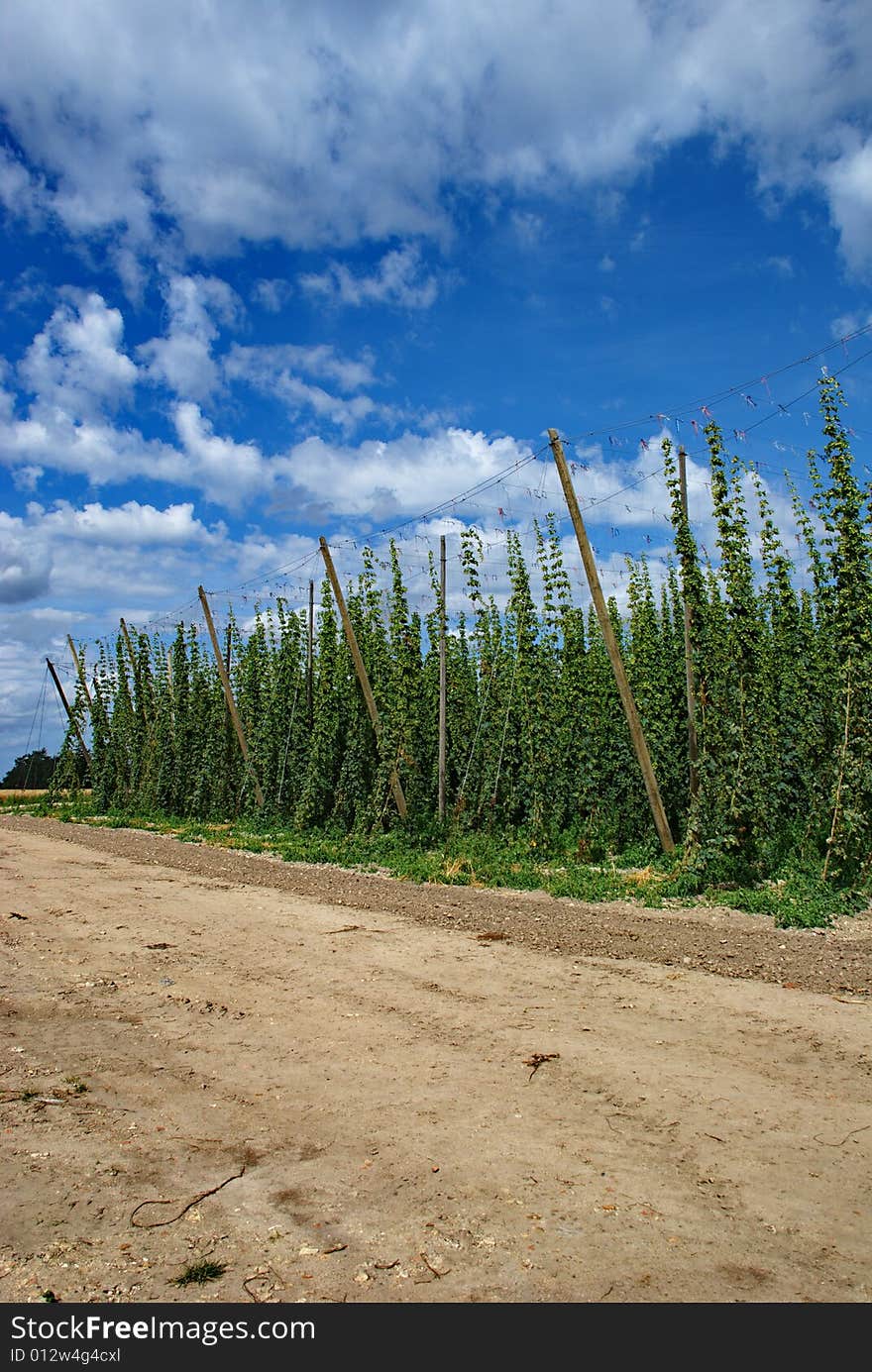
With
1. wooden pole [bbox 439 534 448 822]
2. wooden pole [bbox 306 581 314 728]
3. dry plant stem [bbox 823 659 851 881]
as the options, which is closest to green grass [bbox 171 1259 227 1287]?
dry plant stem [bbox 823 659 851 881]

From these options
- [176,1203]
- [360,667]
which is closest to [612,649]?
[360,667]

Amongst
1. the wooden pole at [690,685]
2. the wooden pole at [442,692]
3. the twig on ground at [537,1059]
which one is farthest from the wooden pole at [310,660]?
the twig on ground at [537,1059]

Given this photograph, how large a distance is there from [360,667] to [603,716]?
4613 millimetres

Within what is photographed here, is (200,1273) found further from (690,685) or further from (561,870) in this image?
(690,685)

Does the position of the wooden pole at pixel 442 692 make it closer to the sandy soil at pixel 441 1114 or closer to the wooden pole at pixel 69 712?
the sandy soil at pixel 441 1114

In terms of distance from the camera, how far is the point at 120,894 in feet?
34.7

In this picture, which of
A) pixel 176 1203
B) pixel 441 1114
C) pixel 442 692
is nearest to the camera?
pixel 176 1203

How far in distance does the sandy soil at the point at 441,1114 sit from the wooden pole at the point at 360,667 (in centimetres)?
688

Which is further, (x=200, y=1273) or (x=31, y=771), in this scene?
(x=31, y=771)

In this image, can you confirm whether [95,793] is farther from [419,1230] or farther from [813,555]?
[419,1230]

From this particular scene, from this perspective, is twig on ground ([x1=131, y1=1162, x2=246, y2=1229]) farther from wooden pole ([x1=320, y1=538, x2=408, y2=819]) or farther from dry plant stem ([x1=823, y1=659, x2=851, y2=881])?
wooden pole ([x1=320, y1=538, x2=408, y2=819])

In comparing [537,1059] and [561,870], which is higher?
[561,870]

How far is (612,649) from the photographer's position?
1130cm

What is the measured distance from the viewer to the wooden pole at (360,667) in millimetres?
15070
